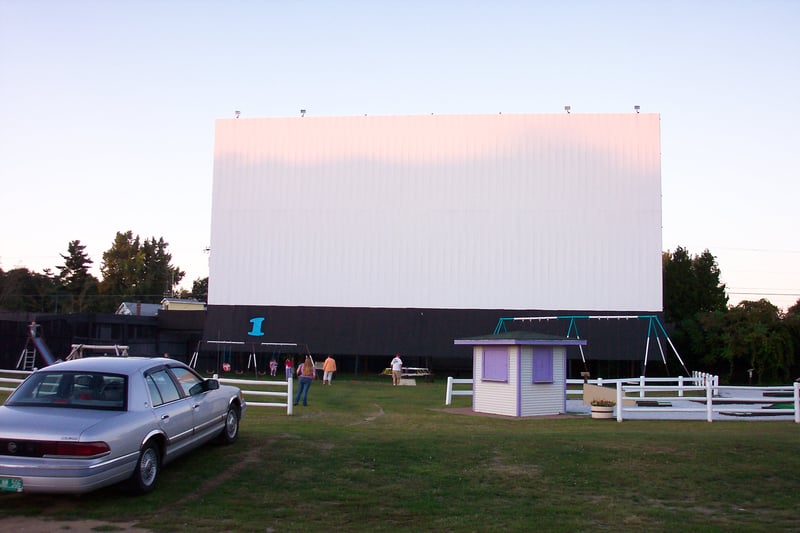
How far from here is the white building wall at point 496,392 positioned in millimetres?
20906

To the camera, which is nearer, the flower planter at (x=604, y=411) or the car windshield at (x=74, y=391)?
the car windshield at (x=74, y=391)

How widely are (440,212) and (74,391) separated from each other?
39.3 meters

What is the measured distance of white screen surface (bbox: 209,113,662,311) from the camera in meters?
45.9

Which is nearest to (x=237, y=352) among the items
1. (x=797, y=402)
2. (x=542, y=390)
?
(x=542, y=390)

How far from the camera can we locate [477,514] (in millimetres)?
8648

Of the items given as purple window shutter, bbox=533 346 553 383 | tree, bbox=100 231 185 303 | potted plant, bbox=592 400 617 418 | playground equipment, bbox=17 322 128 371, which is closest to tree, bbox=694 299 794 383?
purple window shutter, bbox=533 346 553 383

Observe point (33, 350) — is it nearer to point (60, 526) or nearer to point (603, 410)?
point (603, 410)

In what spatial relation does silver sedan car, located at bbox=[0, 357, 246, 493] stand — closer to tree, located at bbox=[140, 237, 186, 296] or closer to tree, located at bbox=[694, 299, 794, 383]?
tree, located at bbox=[694, 299, 794, 383]

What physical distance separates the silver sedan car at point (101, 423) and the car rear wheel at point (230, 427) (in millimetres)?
493

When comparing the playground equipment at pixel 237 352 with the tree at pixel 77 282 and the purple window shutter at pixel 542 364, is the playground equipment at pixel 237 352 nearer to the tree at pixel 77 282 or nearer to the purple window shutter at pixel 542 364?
the purple window shutter at pixel 542 364

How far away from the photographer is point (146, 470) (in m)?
9.05

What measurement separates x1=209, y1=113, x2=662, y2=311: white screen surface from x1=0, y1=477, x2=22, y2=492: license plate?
130 ft

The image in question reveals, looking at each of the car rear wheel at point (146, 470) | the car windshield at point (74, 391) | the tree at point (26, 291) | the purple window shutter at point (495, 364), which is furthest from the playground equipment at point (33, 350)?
the tree at point (26, 291)

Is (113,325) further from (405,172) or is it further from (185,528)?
(185,528)
